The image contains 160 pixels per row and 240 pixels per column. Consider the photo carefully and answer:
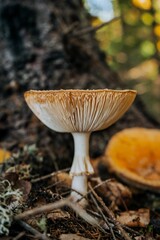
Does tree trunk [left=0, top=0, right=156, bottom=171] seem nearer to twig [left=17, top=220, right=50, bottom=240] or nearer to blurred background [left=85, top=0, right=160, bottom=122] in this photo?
twig [left=17, top=220, right=50, bottom=240]

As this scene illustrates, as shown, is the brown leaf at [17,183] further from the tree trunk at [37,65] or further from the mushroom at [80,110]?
the tree trunk at [37,65]

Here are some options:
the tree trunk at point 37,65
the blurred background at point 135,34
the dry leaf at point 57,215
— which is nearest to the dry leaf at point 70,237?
the dry leaf at point 57,215

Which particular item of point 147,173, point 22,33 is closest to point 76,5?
point 22,33

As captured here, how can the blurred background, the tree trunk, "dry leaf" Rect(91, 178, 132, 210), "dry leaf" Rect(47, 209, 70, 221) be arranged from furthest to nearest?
the blurred background < the tree trunk < "dry leaf" Rect(91, 178, 132, 210) < "dry leaf" Rect(47, 209, 70, 221)

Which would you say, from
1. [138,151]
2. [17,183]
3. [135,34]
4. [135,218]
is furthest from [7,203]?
[135,34]

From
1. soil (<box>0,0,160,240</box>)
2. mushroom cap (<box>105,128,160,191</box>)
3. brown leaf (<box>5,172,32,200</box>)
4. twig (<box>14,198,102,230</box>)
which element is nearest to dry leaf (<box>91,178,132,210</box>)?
soil (<box>0,0,160,240</box>)

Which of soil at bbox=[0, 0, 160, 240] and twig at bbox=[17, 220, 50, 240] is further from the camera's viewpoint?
soil at bbox=[0, 0, 160, 240]
